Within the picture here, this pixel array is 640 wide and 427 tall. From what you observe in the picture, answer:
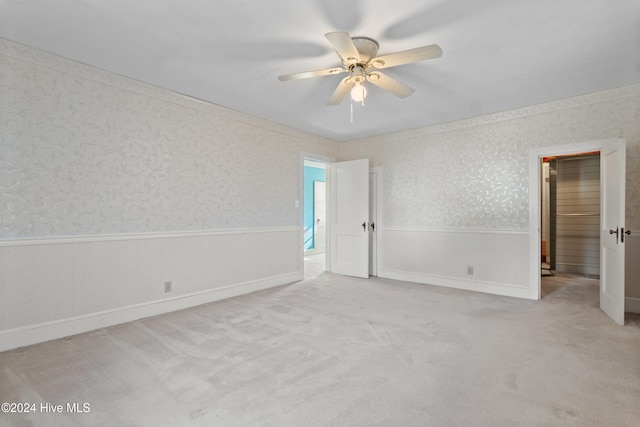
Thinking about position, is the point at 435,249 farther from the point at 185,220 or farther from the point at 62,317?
the point at 62,317

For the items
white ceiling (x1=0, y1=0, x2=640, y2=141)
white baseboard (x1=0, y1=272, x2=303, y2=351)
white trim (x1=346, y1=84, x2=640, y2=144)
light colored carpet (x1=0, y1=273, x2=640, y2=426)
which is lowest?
light colored carpet (x1=0, y1=273, x2=640, y2=426)

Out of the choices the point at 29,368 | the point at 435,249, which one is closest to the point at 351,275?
the point at 435,249

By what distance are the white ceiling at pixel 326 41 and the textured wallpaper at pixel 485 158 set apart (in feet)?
1.02

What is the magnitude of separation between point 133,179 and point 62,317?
1387mm

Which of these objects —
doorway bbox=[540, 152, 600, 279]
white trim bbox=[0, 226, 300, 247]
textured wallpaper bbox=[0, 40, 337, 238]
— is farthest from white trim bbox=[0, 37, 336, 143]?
doorway bbox=[540, 152, 600, 279]

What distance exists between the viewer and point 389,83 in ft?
8.57

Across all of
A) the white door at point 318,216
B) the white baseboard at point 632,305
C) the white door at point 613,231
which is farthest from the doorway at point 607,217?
the white door at point 318,216

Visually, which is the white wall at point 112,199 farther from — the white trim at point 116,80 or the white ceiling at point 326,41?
the white ceiling at point 326,41

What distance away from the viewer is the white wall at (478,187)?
11.5ft

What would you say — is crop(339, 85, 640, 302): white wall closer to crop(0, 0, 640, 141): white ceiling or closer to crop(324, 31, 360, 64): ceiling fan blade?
crop(0, 0, 640, 141): white ceiling

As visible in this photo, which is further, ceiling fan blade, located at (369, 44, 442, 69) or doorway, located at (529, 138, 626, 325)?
doorway, located at (529, 138, 626, 325)

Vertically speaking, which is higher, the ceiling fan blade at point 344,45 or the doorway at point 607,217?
the ceiling fan blade at point 344,45

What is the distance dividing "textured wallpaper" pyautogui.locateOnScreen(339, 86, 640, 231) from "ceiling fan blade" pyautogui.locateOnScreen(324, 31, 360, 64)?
2.85 meters

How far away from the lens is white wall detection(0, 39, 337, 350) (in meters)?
2.51
